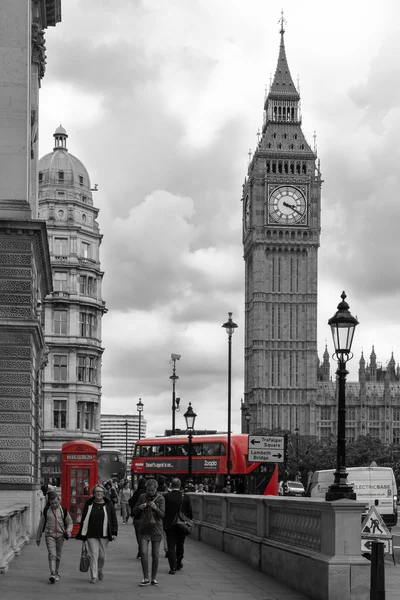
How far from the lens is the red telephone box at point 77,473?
109 feet

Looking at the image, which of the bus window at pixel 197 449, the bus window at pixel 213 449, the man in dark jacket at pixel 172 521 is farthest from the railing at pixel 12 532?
the bus window at pixel 197 449

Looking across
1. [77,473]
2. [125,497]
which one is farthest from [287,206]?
[77,473]

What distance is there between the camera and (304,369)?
16762 cm

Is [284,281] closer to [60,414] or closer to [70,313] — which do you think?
[70,313]

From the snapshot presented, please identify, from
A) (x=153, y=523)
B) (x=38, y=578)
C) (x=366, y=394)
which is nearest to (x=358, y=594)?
(x=153, y=523)

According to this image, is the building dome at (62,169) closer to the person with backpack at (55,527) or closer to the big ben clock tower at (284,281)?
the person with backpack at (55,527)

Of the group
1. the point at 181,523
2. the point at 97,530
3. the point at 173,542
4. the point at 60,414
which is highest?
the point at 60,414

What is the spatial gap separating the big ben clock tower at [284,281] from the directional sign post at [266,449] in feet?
443

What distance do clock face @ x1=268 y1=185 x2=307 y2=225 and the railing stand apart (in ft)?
460

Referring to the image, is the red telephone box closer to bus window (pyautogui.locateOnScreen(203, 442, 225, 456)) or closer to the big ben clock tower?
bus window (pyautogui.locateOnScreen(203, 442, 225, 456))

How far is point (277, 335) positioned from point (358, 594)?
153 meters

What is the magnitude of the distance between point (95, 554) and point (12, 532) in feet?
11.2

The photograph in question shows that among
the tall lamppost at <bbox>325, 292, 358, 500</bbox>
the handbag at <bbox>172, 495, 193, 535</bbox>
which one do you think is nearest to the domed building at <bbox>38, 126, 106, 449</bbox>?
the handbag at <bbox>172, 495, 193, 535</bbox>

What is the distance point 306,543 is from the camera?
1758cm
